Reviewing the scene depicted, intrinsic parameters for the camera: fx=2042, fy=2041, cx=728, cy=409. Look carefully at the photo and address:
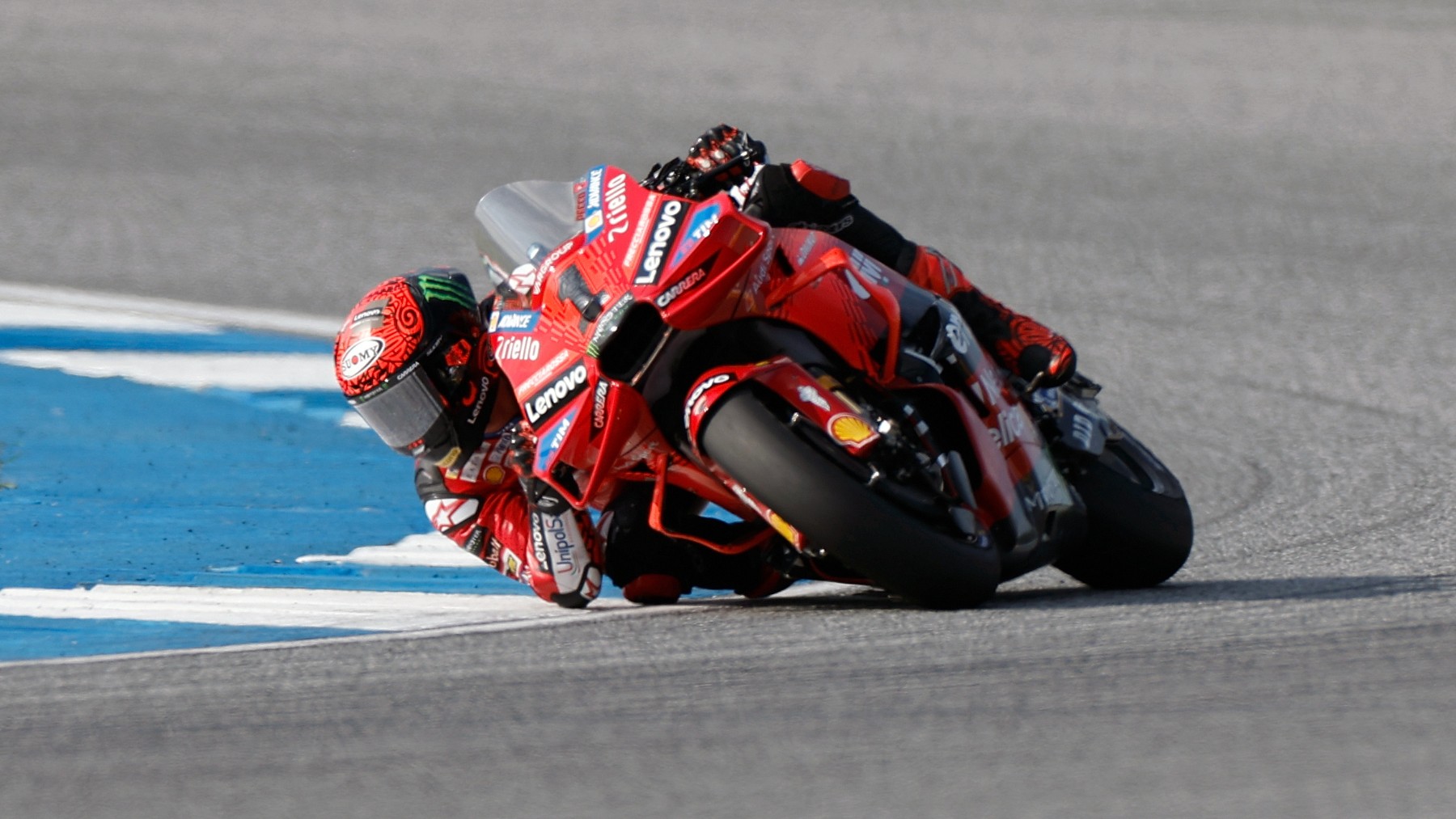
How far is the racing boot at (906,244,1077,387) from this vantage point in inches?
186

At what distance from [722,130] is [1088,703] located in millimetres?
1822

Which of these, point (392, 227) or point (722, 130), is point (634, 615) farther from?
point (392, 227)

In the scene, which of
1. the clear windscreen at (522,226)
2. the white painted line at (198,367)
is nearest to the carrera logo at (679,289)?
the clear windscreen at (522,226)

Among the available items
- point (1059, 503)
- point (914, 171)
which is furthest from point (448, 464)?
point (914, 171)

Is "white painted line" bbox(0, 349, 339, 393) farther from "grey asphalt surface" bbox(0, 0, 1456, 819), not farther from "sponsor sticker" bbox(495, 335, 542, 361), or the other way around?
"sponsor sticker" bbox(495, 335, 542, 361)

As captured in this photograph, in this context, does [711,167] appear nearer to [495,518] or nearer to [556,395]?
[556,395]

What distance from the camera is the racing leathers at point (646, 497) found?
4.69 metres

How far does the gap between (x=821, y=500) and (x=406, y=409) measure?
120 cm

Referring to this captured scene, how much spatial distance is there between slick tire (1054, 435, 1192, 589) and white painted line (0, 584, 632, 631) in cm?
114

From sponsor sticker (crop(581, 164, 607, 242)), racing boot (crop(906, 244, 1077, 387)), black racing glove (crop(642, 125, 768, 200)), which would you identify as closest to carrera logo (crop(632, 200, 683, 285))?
sponsor sticker (crop(581, 164, 607, 242))

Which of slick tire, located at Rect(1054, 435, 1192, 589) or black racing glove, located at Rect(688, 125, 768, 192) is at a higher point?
black racing glove, located at Rect(688, 125, 768, 192)

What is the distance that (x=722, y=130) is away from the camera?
466cm

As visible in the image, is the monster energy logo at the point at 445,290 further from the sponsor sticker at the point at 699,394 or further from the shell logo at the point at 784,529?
the shell logo at the point at 784,529

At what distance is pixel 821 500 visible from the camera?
3.84 meters
